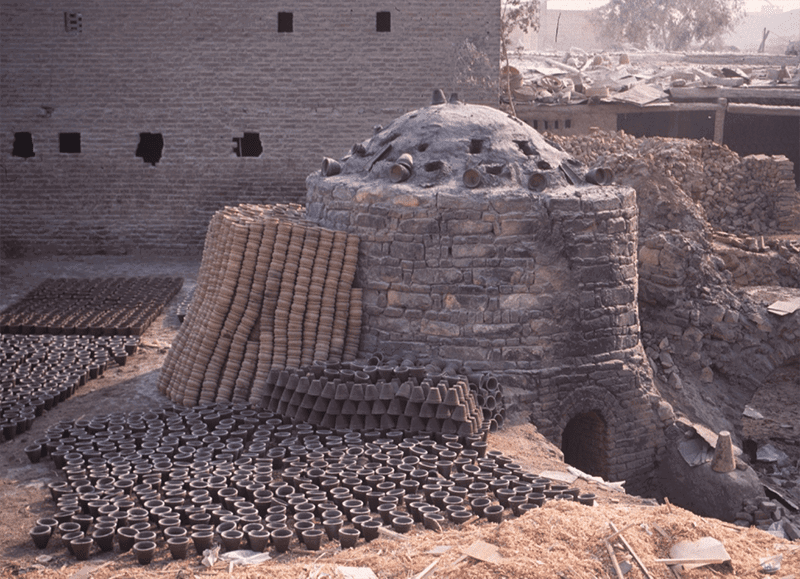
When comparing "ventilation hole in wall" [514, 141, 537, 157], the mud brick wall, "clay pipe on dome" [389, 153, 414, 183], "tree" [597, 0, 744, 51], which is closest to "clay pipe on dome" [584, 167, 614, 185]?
"ventilation hole in wall" [514, 141, 537, 157]

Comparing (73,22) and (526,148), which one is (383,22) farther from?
(526,148)

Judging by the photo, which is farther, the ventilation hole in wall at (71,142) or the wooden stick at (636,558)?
the ventilation hole in wall at (71,142)

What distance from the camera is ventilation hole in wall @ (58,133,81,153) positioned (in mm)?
17219

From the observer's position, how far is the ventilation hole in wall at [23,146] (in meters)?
17.2

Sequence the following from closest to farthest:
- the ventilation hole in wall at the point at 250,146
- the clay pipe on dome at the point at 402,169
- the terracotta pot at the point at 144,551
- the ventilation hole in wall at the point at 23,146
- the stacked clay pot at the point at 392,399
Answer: the terracotta pot at the point at 144,551 → the stacked clay pot at the point at 392,399 → the clay pipe on dome at the point at 402,169 → the ventilation hole in wall at the point at 250,146 → the ventilation hole in wall at the point at 23,146

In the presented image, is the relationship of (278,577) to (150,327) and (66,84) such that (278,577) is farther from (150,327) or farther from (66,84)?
(66,84)

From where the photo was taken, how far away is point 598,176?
9.16 metres

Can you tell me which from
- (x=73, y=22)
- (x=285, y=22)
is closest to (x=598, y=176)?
(x=285, y=22)

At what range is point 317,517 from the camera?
20.4 feet

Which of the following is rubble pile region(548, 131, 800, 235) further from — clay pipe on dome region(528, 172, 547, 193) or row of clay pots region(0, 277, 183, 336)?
clay pipe on dome region(528, 172, 547, 193)

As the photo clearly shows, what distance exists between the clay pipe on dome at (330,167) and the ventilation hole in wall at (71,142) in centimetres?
930

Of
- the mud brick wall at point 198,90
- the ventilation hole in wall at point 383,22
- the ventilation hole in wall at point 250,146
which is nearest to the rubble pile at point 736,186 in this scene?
the mud brick wall at point 198,90

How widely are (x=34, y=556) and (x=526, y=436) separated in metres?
4.31

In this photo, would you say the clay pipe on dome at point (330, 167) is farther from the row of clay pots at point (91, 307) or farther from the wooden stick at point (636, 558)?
the wooden stick at point (636, 558)
